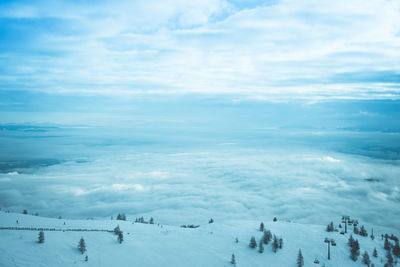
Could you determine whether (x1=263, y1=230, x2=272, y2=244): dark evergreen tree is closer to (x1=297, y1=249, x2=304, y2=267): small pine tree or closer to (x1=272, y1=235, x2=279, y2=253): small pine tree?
(x1=272, y1=235, x2=279, y2=253): small pine tree

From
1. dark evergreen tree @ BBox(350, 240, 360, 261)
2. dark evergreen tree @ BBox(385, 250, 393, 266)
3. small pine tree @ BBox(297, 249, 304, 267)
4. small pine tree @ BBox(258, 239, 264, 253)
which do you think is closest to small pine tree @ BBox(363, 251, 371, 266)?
dark evergreen tree @ BBox(350, 240, 360, 261)

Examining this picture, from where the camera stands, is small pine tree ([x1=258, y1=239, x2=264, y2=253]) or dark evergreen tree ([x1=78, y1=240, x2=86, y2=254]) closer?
dark evergreen tree ([x1=78, y1=240, x2=86, y2=254])

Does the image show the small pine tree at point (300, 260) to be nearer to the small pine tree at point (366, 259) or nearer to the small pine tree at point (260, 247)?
the small pine tree at point (260, 247)

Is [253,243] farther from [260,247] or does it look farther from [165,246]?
[165,246]

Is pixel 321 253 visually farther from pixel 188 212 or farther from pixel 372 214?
pixel 372 214

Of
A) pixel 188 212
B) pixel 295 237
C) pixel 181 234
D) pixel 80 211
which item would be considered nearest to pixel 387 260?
pixel 295 237

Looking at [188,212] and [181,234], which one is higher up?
[181,234]

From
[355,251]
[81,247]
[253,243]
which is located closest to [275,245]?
[253,243]

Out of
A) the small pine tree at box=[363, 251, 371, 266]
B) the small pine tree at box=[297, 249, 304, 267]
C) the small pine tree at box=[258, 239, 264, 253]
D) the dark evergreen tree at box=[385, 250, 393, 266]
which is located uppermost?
the small pine tree at box=[258, 239, 264, 253]
